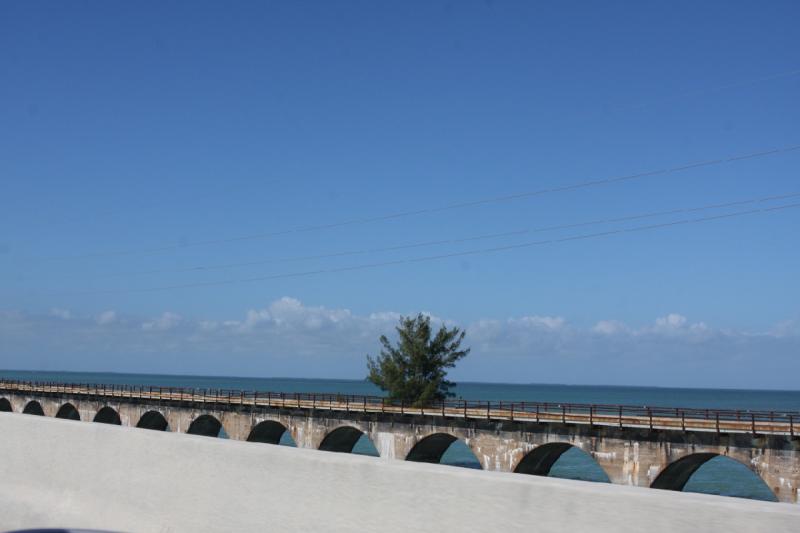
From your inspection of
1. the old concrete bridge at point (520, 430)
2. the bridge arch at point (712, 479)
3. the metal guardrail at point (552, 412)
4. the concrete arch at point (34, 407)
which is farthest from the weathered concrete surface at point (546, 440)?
the concrete arch at point (34, 407)

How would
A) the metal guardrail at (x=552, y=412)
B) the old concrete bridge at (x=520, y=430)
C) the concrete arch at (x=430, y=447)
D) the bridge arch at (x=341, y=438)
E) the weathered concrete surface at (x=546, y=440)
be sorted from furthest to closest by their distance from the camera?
the bridge arch at (x=341, y=438), the concrete arch at (x=430, y=447), the metal guardrail at (x=552, y=412), the old concrete bridge at (x=520, y=430), the weathered concrete surface at (x=546, y=440)

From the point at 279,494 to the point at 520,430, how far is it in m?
27.8

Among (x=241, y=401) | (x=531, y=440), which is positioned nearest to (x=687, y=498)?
(x=531, y=440)

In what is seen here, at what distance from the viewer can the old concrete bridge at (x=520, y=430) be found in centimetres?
3095

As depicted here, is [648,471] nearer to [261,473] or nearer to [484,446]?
[484,446]

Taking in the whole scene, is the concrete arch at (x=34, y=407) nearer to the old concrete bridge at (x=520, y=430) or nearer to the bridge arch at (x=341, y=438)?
the old concrete bridge at (x=520, y=430)

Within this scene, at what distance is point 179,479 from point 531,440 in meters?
26.9

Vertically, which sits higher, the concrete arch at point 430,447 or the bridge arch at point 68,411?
the bridge arch at point 68,411

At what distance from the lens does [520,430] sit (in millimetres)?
37281

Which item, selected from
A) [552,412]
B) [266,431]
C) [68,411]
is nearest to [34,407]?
[68,411]

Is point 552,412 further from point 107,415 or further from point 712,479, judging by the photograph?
point 107,415

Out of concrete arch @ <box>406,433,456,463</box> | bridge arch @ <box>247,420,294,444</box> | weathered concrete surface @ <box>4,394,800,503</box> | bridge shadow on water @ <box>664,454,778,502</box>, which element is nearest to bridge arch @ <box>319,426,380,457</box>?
weathered concrete surface @ <box>4,394,800,503</box>

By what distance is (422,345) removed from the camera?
57531 millimetres

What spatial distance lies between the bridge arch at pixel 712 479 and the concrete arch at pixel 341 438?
1703cm
